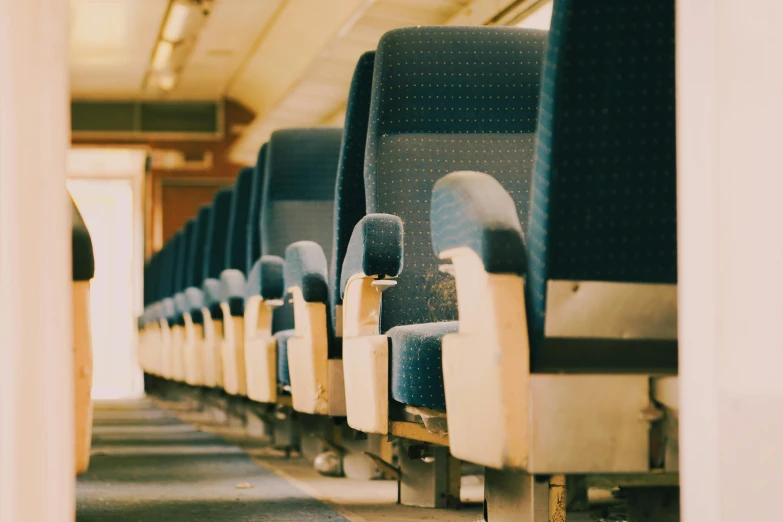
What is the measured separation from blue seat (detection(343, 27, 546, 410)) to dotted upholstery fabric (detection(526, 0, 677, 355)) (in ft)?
3.79

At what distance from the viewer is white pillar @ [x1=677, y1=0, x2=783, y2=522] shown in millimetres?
1665

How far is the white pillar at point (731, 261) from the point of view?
1665 millimetres

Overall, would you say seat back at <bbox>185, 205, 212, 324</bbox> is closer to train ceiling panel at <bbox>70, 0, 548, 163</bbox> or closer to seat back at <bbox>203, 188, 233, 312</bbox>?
seat back at <bbox>203, 188, 233, 312</bbox>

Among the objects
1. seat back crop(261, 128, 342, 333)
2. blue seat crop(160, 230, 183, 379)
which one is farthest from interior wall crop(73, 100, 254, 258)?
seat back crop(261, 128, 342, 333)

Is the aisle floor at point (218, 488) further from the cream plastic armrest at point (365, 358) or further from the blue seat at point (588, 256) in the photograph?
the blue seat at point (588, 256)

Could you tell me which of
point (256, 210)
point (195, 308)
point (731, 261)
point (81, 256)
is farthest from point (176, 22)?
point (731, 261)

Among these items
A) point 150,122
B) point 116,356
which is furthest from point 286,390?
point 150,122

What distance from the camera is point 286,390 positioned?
198 inches

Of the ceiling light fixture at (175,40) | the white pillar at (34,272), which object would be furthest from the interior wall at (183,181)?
the white pillar at (34,272)

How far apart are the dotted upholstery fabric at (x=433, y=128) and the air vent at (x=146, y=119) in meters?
14.7

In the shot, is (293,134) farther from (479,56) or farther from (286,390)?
(479,56)

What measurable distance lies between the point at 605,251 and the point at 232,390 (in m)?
3.99

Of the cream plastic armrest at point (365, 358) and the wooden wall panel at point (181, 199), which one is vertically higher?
the wooden wall panel at point (181, 199)

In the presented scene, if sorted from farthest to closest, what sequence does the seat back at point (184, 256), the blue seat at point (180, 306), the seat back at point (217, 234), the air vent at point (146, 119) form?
the air vent at point (146, 119)
the seat back at point (184, 256)
the blue seat at point (180, 306)
the seat back at point (217, 234)
